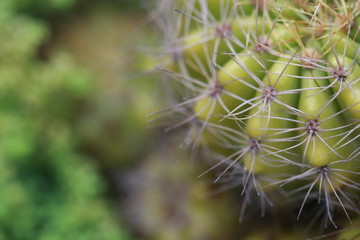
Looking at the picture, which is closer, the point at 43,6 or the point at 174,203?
the point at 174,203

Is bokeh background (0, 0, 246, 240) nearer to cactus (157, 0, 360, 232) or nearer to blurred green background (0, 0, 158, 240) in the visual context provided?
blurred green background (0, 0, 158, 240)

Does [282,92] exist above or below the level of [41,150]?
above

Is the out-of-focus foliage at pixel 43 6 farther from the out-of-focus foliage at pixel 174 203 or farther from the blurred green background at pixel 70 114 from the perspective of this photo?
the out-of-focus foliage at pixel 174 203

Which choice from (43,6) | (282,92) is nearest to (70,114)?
(43,6)

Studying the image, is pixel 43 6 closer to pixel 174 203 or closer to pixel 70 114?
pixel 70 114

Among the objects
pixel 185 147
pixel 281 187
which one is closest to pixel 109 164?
pixel 185 147

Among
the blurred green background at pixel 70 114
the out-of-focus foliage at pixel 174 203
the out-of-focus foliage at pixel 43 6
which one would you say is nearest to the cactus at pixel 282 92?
the out-of-focus foliage at pixel 174 203

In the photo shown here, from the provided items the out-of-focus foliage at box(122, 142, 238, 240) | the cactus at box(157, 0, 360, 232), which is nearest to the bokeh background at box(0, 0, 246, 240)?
the out-of-focus foliage at box(122, 142, 238, 240)
